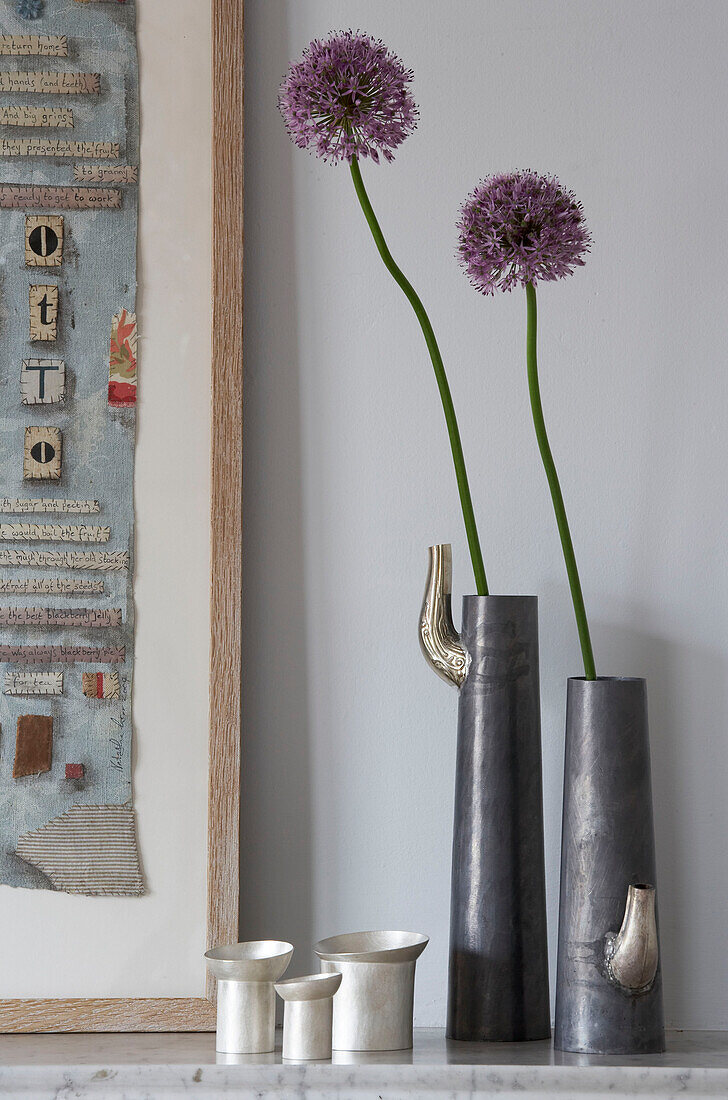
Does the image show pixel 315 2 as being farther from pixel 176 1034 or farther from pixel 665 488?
pixel 176 1034

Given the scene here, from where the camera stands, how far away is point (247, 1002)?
0.69 metres

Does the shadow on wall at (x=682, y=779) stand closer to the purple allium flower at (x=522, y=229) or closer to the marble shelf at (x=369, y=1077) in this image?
the marble shelf at (x=369, y=1077)

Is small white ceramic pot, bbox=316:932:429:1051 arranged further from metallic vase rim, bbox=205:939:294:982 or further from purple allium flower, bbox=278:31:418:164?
purple allium flower, bbox=278:31:418:164

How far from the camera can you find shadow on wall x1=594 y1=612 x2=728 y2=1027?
82 cm

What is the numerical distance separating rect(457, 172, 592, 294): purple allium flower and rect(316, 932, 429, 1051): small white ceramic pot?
A: 1.61ft

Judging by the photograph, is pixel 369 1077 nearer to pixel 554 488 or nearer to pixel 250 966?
pixel 250 966

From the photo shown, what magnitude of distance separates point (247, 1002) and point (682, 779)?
40 cm

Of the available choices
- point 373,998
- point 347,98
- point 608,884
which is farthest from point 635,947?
point 347,98

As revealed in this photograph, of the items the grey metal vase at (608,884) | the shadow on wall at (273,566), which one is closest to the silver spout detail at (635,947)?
the grey metal vase at (608,884)

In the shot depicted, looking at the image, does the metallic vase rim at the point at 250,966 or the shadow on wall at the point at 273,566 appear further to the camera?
the shadow on wall at the point at 273,566

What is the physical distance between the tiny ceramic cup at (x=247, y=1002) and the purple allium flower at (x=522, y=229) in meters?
0.51

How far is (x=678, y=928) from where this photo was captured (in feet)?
2.71

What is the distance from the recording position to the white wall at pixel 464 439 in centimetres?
83
